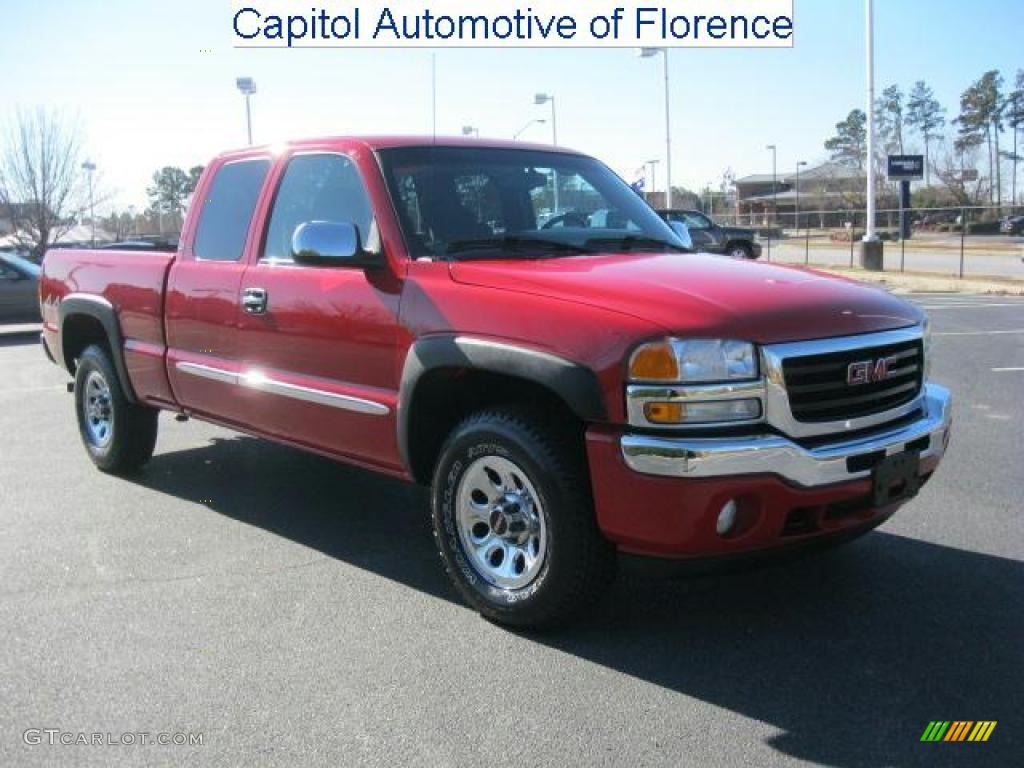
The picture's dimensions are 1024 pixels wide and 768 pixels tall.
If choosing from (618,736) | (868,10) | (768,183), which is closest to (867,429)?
(618,736)

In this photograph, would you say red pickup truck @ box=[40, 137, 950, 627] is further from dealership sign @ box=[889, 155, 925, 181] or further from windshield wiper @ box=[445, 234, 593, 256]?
dealership sign @ box=[889, 155, 925, 181]

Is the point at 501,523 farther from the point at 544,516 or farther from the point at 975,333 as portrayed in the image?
the point at 975,333

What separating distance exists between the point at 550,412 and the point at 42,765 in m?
2.02

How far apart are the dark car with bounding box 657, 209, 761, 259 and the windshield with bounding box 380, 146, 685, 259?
14.3 metres

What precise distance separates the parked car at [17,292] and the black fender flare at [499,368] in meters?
14.0

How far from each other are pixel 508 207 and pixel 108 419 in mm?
3296

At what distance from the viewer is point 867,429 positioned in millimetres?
3688

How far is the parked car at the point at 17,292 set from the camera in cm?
1603

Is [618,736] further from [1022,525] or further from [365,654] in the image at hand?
[1022,525]

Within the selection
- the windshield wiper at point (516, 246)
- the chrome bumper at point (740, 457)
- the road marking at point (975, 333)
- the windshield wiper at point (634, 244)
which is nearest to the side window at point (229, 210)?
the windshield wiper at point (516, 246)

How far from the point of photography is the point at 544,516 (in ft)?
12.1

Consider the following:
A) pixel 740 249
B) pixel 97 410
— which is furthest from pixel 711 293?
pixel 740 249

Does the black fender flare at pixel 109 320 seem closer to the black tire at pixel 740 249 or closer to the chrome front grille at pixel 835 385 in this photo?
the chrome front grille at pixel 835 385

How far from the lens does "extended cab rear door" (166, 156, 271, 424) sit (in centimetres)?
514
